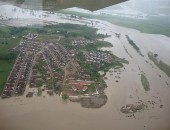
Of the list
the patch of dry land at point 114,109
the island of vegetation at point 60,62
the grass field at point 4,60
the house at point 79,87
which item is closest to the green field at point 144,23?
the island of vegetation at point 60,62

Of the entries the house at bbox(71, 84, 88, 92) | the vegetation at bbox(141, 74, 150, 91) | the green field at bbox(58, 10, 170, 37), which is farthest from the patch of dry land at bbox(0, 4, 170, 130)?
the green field at bbox(58, 10, 170, 37)

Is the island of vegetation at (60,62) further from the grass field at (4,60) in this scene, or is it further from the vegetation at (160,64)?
the vegetation at (160,64)

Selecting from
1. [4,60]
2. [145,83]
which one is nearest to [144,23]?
[145,83]

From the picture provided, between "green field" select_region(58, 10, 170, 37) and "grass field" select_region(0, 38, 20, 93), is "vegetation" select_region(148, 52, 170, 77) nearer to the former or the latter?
"green field" select_region(58, 10, 170, 37)

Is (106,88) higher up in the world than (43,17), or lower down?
lower down

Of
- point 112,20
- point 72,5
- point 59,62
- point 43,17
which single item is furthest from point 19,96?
point 112,20

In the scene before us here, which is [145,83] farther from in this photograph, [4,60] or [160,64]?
[4,60]

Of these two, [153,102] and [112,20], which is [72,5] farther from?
[153,102]
